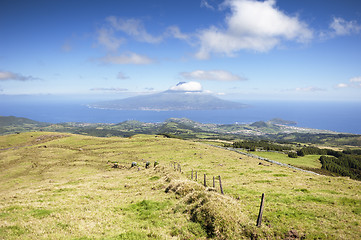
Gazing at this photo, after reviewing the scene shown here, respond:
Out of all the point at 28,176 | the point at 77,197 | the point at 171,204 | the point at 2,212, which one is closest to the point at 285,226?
the point at 171,204

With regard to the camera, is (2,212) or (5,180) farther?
(5,180)

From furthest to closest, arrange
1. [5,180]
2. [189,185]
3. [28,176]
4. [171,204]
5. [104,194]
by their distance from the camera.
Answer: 1. [28,176]
2. [5,180]
3. [104,194]
4. [189,185]
5. [171,204]

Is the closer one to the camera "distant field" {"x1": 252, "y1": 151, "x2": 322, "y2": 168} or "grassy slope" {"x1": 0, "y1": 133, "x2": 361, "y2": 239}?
"grassy slope" {"x1": 0, "y1": 133, "x2": 361, "y2": 239}

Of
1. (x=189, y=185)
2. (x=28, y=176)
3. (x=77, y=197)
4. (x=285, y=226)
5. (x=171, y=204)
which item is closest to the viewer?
(x=285, y=226)

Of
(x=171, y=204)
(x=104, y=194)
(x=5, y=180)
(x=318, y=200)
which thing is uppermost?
(x=318, y=200)

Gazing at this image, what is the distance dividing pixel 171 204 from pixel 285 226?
9791mm

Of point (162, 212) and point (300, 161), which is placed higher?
point (162, 212)

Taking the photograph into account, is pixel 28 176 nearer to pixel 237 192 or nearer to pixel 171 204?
pixel 171 204

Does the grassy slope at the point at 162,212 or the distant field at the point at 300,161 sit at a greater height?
the grassy slope at the point at 162,212

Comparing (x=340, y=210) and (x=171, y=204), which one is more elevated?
(x=340, y=210)

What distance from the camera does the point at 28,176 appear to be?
1500 inches

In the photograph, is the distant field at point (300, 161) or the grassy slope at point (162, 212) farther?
the distant field at point (300, 161)

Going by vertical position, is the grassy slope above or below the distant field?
above

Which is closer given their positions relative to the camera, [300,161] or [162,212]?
[162,212]
